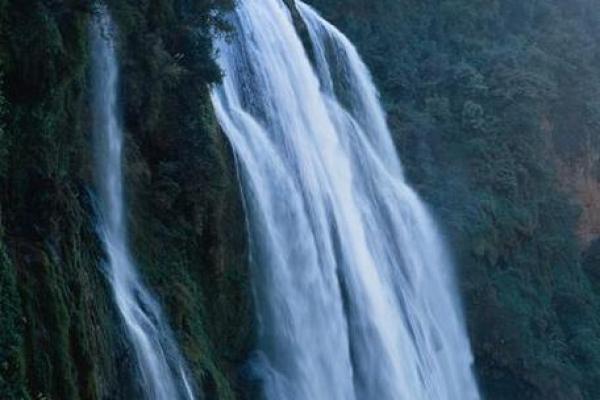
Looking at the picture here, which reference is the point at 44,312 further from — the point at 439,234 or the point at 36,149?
the point at 439,234

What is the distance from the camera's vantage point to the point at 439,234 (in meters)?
19.9

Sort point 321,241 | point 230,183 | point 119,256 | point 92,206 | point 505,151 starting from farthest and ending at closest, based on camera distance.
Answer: point 505,151 < point 321,241 < point 230,183 < point 119,256 < point 92,206

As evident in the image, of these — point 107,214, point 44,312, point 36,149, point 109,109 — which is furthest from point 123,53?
point 44,312

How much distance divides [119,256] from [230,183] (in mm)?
2820

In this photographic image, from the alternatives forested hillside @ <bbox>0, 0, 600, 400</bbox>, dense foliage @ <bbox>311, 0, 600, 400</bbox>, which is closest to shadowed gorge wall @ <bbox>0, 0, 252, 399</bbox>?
forested hillside @ <bbox>0, 0, 600, 400</bbox>

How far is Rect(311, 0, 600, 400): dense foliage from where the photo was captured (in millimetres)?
20078

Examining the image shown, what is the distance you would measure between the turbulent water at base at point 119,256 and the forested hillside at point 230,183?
0.22 meters

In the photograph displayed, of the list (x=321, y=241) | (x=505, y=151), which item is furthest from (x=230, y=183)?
(x=505, y=151)

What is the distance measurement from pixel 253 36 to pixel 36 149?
7162 millimetres

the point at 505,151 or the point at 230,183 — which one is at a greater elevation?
the point at 230,183

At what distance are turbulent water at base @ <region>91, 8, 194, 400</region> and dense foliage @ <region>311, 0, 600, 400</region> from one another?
11070 millimetres

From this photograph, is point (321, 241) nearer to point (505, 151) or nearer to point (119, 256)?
point (119, 256)

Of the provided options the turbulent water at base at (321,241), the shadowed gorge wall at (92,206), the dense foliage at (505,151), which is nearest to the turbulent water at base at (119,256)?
the shadowed gorge wall at (92,206)

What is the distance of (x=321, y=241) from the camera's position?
14016 mm
